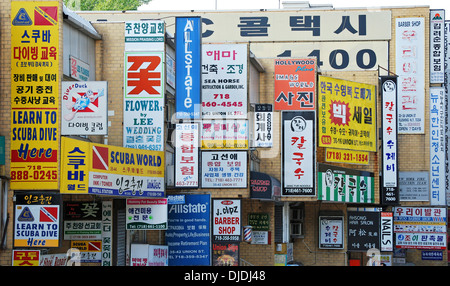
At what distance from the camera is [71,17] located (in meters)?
19.4

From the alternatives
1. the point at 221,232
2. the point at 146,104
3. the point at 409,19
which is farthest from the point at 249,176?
the point at 409,19

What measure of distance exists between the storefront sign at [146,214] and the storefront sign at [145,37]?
15.2 feet

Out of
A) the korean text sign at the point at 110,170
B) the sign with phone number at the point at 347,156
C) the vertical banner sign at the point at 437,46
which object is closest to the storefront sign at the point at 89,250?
the korean text sign at the point at 110,170

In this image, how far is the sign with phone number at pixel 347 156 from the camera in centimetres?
3158

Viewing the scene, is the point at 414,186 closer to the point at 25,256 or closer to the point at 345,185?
the point at 345,185

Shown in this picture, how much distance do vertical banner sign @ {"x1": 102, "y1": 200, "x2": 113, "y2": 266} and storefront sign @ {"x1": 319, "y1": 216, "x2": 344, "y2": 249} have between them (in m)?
15.0

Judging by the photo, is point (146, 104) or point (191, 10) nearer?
point (146, 104)

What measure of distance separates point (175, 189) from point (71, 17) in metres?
6.74

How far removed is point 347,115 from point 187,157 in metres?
11.8

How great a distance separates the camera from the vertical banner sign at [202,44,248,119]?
968 inches

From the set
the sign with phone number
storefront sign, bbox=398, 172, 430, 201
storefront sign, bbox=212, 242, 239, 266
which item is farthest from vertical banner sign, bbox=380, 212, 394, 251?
storefront sign, bbox=212, 242, 239, 266

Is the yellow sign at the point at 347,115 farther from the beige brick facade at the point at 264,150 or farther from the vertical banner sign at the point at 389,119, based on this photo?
the beige brick facade at the point at 264,150

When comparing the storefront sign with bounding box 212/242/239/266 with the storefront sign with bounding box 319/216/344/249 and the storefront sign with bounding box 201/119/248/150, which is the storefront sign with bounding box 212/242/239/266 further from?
the storefront sign with bounding box 319/216/344/249

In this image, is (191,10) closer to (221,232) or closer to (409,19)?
(409,19)
